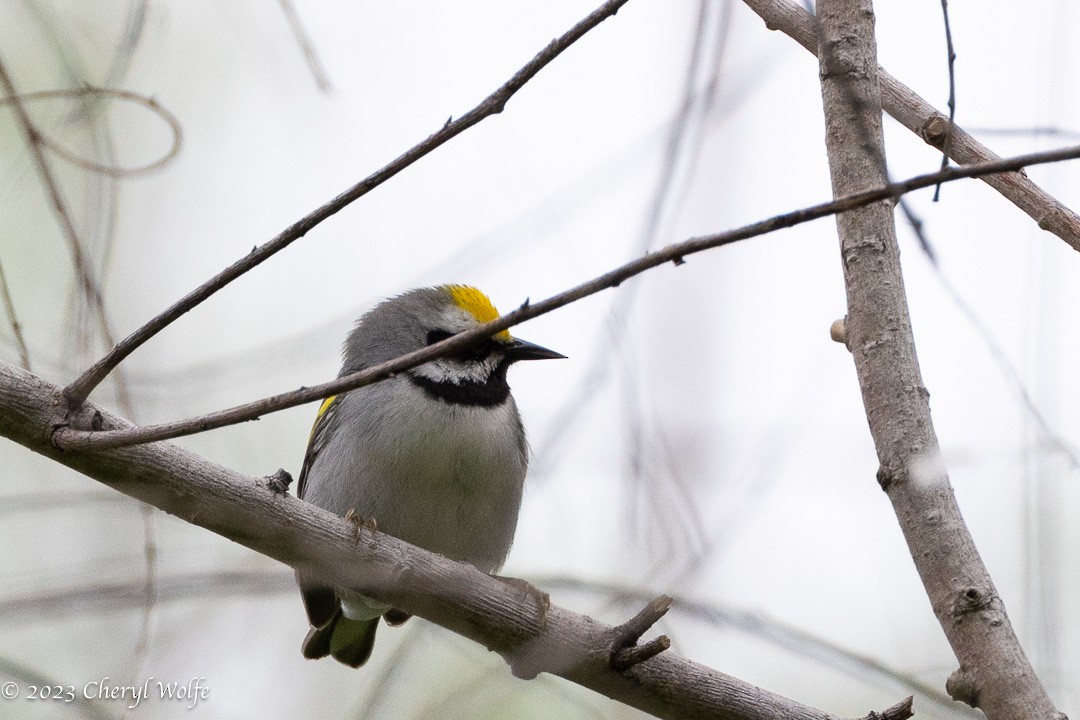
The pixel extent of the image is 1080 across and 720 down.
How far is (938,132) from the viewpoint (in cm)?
287

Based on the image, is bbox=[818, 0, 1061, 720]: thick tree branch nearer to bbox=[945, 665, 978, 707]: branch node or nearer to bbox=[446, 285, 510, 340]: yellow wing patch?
bbox=[945, 665, 978, 707]: branch node

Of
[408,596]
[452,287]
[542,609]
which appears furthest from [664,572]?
[452,287]

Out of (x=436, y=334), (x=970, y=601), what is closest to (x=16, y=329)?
(x=436, y=334)

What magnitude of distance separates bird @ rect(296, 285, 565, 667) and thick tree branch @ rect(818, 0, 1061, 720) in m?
1.96

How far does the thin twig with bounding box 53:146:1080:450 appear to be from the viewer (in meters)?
1.91

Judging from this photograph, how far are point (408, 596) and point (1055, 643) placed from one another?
186 cm

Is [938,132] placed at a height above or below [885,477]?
above

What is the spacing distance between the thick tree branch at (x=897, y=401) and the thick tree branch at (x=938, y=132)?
173mm

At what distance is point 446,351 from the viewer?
84.5 inches

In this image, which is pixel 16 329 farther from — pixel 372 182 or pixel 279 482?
pixel 372 182

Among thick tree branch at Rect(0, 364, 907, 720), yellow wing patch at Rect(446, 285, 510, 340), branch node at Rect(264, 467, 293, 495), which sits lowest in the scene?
thick tree branch at Rect(0, 364, 907, 720)

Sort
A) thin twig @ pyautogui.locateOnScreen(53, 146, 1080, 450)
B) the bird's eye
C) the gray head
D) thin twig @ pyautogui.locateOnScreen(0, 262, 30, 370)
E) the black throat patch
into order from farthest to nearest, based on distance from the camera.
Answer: the bird's eye, the gray head, the black throat patch, thin twig @ pyautogui.locateOnScreen(0, 262, 30, 370), thin twig @ pyautogui.locateOnScreen(53, 146, 1080, 450)

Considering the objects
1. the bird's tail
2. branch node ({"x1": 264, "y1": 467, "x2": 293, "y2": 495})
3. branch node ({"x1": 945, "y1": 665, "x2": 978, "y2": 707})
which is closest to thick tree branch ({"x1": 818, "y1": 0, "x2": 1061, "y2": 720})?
branch node ({"x1": 945, "y1": 665, "x2": 978, "y2": 707})

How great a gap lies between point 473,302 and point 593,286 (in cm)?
308
